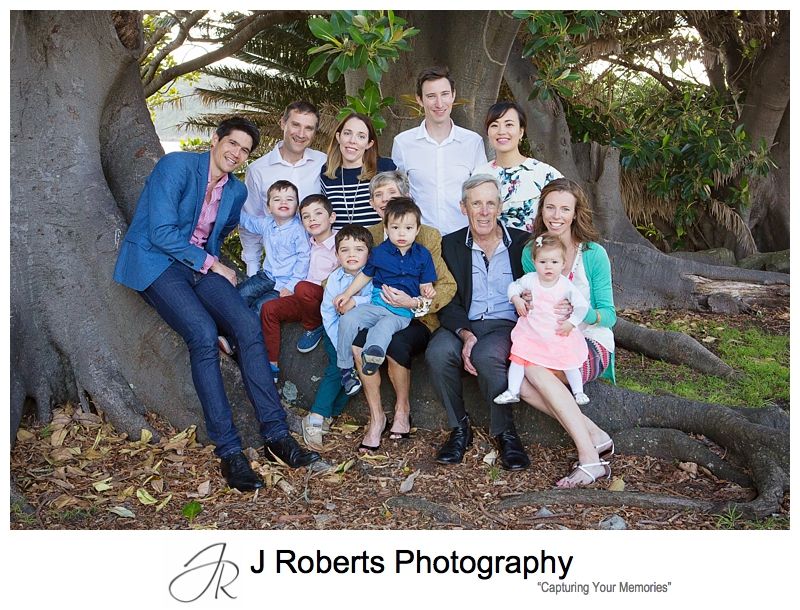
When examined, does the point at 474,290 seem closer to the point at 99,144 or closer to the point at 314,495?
→ the point at 314,495

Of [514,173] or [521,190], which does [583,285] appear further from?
[514,173]

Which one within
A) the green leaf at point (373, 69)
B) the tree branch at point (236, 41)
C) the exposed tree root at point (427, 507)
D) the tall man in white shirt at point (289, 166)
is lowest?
the exposed tree root at point (427, 507)

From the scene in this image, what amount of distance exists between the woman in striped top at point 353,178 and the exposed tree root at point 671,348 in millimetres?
3169

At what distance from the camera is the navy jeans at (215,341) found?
4973mm

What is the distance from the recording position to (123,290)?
5.63m

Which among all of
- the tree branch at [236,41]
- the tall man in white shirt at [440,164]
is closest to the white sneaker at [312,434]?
the tall man in white shirt at [440,164]

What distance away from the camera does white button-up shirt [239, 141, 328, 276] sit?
5.90m

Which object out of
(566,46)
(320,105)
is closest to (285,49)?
(320,105)

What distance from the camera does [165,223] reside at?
16.6 ft

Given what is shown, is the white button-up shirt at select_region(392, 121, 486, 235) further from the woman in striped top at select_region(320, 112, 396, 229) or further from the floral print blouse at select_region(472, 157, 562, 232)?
the floral print blouse at select_region(472, 157, 562, 232)

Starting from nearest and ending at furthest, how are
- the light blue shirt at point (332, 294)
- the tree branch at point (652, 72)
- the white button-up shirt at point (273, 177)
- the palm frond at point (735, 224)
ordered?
the light blue shirt at point (332, 294) → the white button-up shirt at point (273, 177) → the palm frond at point (735, 224) → the tree branch at point (652, 72)

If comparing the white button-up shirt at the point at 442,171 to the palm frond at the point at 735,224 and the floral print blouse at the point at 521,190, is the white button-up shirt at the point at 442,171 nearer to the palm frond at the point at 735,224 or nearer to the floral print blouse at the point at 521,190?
the floral print blouse at the point at 521,190

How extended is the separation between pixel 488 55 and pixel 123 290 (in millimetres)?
3638

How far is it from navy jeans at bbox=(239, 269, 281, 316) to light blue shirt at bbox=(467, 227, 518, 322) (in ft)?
4.55
